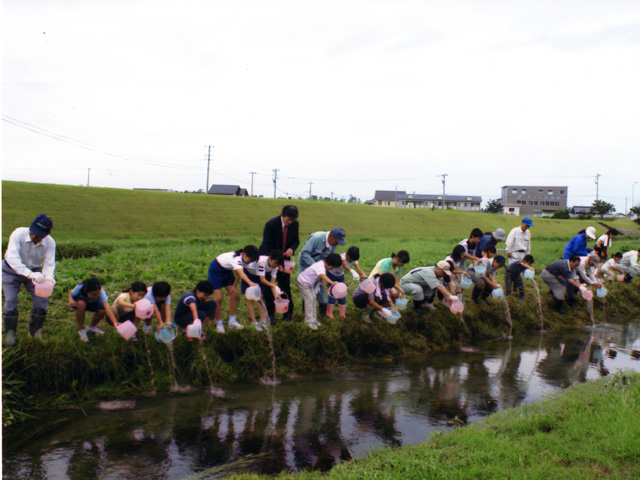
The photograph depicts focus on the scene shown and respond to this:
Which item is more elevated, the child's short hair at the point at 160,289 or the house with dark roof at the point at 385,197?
the house with dark roof at the point at 385,197

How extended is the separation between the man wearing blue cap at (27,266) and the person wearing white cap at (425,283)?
5.58 meters

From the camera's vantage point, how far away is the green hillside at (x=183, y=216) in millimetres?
24828

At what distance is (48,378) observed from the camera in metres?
5.61

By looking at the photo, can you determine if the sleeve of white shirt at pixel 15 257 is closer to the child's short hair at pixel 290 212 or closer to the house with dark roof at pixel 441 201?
the child's short hair at pixel 290 212

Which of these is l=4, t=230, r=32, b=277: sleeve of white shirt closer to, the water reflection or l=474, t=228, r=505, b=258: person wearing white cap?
the water reflection

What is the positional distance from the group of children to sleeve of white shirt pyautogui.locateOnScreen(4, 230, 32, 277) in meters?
0.66

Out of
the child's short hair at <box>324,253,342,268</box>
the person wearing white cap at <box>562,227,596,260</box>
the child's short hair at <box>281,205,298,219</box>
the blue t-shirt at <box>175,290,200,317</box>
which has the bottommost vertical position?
the blue t-shirt at <box>175,290,200,317</box>

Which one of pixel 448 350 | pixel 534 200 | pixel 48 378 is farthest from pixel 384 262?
pixel 534 200

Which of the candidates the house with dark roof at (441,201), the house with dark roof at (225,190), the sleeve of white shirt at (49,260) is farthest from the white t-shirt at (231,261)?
the house with dark roof at (441,201)

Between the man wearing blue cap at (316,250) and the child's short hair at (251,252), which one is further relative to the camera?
the man wearing blue cap at (316,250)

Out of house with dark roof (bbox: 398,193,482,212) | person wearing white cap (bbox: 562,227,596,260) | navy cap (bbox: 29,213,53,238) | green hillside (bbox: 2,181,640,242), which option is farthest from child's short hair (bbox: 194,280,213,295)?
house with dark roof (bbox: 398,193,482,212)

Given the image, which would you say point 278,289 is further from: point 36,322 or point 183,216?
point 183,216

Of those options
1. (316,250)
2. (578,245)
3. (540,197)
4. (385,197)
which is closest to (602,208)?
(540,197)

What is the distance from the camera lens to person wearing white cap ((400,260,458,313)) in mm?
8328
